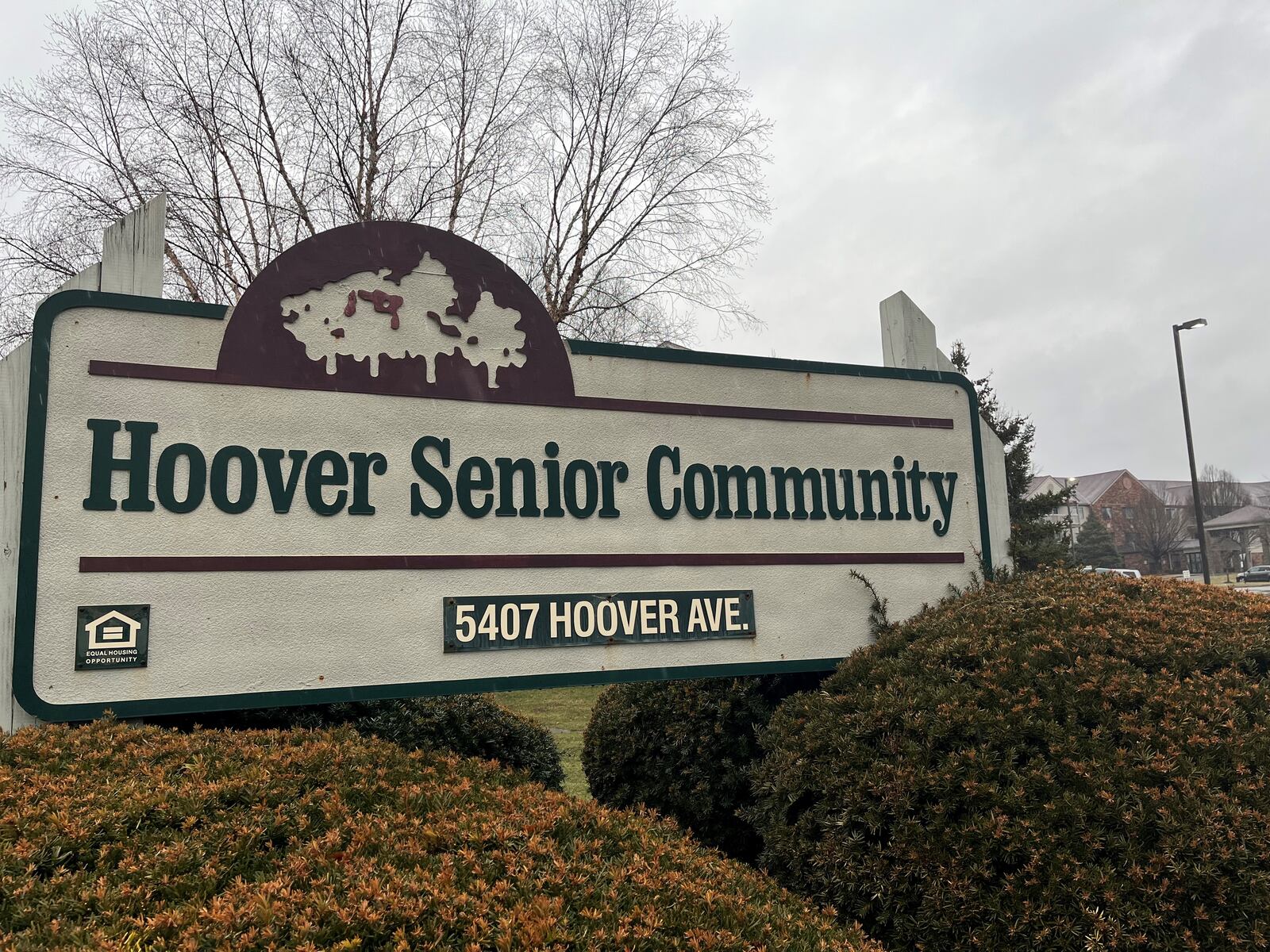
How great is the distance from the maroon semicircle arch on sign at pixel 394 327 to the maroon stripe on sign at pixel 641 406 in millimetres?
31

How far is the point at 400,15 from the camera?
14664 millimetres

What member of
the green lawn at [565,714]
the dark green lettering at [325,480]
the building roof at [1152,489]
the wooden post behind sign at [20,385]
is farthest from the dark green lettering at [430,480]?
the building roof at [1152,489]

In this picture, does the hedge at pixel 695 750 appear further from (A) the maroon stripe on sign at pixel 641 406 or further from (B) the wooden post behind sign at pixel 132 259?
(B) the wooden post behind sign at pixel 132 259

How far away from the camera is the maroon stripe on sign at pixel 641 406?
3.92 metres

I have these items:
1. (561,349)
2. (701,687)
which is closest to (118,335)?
(561,349)

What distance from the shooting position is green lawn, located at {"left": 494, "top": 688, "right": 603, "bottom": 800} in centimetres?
871

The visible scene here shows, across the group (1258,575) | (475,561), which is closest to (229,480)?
(475,561)

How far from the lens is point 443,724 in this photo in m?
5.29

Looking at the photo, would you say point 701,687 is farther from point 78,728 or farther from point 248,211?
point 248,211

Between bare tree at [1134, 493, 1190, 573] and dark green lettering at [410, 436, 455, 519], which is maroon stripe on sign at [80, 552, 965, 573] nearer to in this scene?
dark green lettering at [410, 436, 455, 519]

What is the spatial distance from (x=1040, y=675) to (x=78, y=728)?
4.02 metres

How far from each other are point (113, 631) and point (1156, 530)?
199ft

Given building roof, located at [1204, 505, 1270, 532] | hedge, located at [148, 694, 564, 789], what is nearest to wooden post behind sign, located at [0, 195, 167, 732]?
hedge, located at [148, 694, 564, 789]

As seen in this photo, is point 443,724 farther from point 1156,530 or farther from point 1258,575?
point 1156,530
